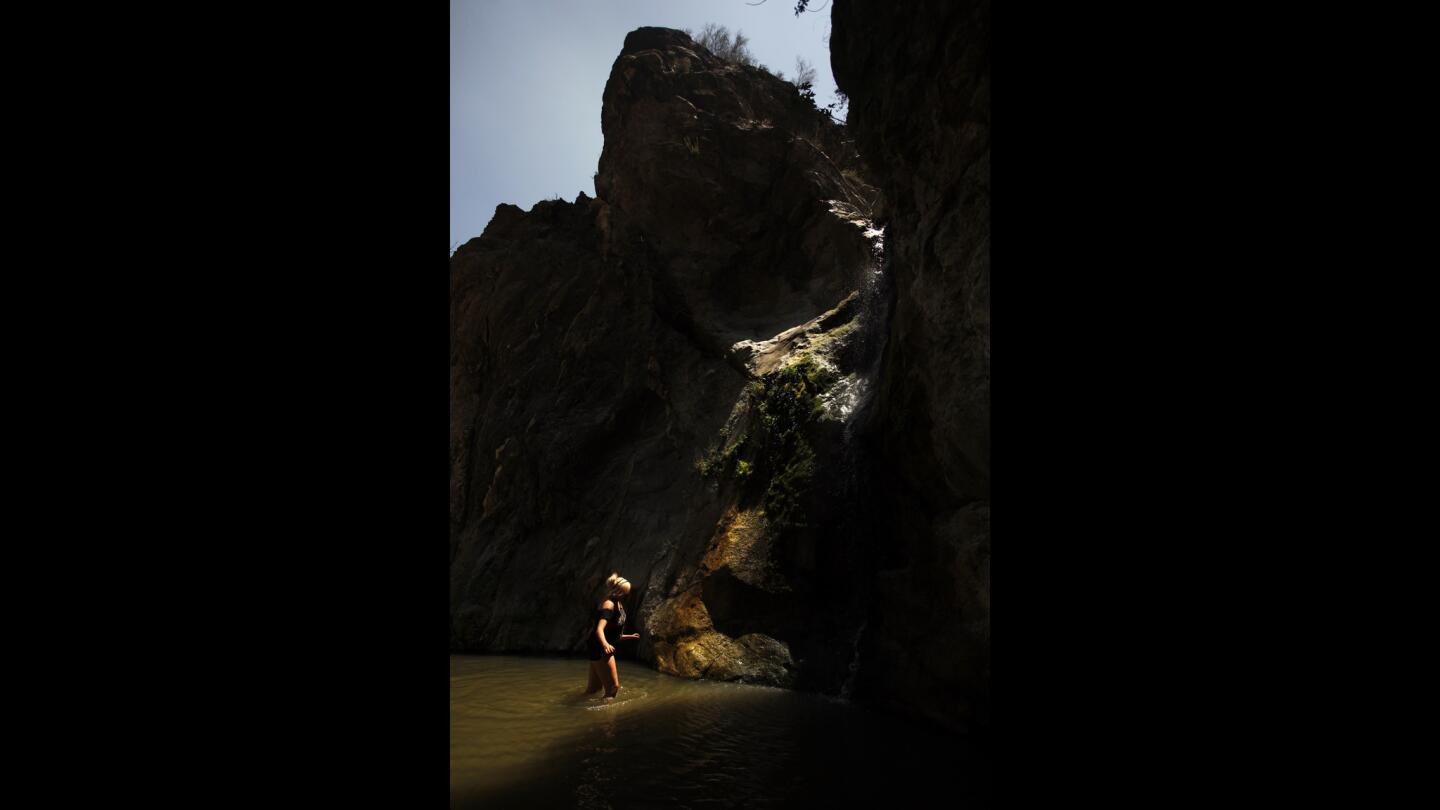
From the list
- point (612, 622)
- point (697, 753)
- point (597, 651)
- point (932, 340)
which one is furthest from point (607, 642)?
point (932, 340)

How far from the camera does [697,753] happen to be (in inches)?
226

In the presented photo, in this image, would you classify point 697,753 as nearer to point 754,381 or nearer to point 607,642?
point 607,642

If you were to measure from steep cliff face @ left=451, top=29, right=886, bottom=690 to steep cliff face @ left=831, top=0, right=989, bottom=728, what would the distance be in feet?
4.16

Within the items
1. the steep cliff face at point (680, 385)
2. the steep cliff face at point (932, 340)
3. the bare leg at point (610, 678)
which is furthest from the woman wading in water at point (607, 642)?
the steep cliff face at point (932, 340)

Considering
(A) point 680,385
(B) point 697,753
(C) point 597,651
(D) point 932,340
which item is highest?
(A) point 680,385

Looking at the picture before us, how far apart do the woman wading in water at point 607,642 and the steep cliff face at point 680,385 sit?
5.77 ft

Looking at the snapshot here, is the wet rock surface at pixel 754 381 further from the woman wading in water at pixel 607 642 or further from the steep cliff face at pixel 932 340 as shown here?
the woman wading in water at pixel 607 642

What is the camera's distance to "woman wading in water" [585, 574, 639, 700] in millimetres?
7980

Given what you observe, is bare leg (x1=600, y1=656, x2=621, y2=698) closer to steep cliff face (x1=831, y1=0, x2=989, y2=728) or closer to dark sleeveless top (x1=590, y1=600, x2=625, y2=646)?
dark sleeveless top (x1=590, y1=600, x2=625, y2=646)

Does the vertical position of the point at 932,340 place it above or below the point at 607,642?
above

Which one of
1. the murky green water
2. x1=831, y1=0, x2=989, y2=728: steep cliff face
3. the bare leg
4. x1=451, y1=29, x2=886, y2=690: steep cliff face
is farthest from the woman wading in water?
x1=831, y1=0, x2=989, y2=728: steep cliff face

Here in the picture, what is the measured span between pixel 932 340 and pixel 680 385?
339 inches

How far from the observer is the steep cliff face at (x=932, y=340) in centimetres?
652

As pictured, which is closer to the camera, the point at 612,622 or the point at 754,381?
the point at 612,622
